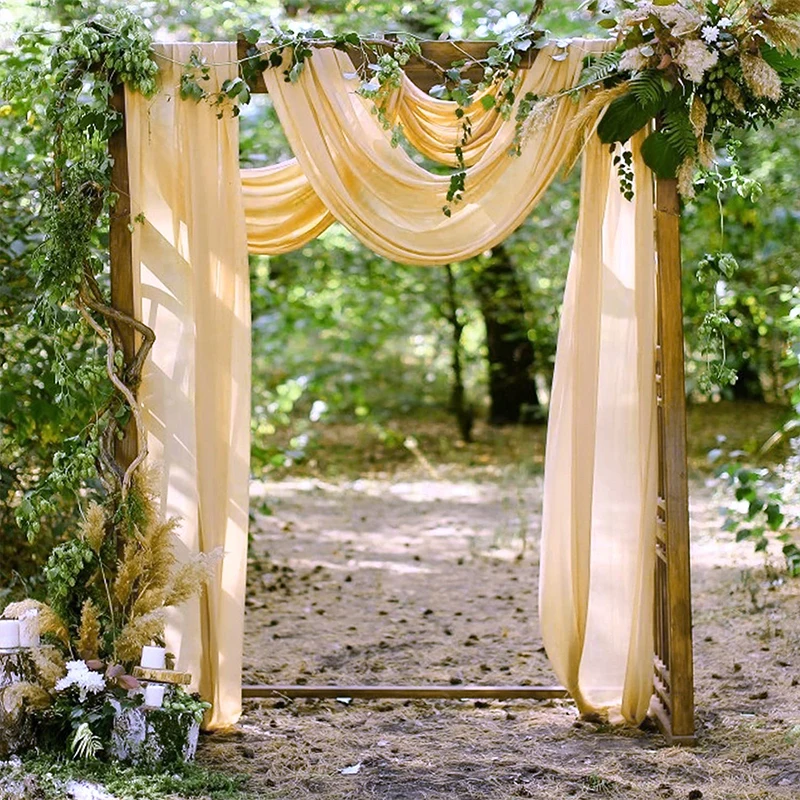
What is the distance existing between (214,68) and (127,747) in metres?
2.03

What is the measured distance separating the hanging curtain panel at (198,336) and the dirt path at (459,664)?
15.9 inches

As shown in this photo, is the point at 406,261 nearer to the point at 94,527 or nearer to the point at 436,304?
the point at 94,527

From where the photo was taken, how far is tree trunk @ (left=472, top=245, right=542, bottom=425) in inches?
378

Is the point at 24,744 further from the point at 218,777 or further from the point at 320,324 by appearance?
the point at 320,324

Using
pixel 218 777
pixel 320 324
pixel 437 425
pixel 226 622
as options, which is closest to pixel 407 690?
pixel 226 622

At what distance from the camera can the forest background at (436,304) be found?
7.42 m

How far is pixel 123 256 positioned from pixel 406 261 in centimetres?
90

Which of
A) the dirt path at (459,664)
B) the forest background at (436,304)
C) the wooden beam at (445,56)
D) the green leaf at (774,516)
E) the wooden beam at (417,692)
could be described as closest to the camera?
the dirt path at (459,664)

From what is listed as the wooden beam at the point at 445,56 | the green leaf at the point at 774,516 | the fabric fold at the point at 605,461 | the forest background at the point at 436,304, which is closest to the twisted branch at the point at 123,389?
the wooden beam at the point at 445,56

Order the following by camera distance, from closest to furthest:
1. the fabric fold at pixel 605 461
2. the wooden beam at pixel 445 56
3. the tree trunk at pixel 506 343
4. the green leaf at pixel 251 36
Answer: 1. the green leaf at pixel 251 36
2. the wooden beam at pixel 445 56
3. the fabric fold at pixel 605 461
4. the tree trunk at pixel 506 343

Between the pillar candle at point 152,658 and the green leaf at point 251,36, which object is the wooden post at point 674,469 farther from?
the pillar candle at point 152,658

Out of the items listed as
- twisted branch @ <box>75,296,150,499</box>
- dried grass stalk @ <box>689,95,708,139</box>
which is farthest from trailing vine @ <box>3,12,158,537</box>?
dried grass stalk @ <box>689,95,708,139</box>

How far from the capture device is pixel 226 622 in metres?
3.64

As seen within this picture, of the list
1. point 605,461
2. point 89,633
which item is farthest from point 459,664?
point 89,633
